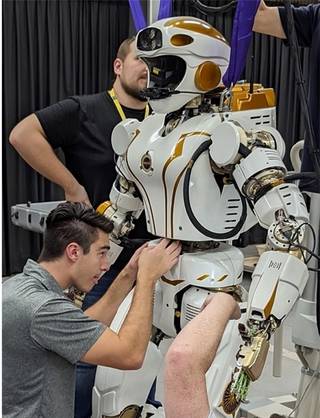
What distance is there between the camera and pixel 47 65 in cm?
534

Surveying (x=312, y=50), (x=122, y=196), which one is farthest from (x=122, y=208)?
(x=312, y=50)

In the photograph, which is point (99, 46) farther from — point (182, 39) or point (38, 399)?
point (38, 399)

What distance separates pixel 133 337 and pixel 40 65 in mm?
4008

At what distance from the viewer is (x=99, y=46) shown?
219 inches

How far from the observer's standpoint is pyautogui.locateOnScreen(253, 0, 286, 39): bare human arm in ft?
7.66

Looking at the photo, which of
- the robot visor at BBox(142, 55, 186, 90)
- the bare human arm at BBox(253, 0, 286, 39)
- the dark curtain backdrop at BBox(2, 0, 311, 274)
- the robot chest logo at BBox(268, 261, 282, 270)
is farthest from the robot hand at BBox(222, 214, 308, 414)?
the dark curtain backdrop at BBox(2, 0, 311, 274)

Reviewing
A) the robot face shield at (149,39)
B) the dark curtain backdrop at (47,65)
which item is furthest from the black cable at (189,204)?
the dark curtain backdrop at (47,65)

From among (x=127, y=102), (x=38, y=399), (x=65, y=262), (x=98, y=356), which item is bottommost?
(x=38, y=399)

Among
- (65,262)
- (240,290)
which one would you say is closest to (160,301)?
(240,290)

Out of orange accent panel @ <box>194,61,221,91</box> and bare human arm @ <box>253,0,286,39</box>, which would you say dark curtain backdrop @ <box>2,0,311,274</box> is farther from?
orange accent panel @ <box>194,61,221,91</box>

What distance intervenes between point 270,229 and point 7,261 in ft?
12.5

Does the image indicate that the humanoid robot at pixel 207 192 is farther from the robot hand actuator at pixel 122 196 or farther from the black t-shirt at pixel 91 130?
the black t-shirt at pixel 91 130

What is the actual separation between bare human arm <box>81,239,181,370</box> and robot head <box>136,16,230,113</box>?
490 millimetres

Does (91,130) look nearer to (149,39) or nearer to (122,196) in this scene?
(122,196)
